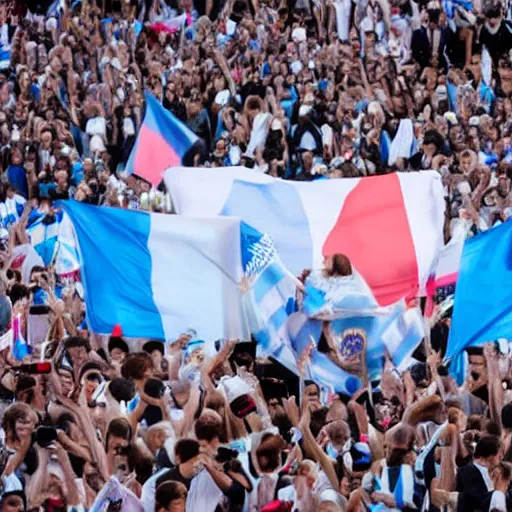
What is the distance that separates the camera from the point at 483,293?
654 inches

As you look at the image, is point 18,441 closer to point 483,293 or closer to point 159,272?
point 159,272

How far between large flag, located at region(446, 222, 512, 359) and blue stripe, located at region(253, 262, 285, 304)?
1465mm

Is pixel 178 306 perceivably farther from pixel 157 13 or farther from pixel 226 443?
pixel 157 13

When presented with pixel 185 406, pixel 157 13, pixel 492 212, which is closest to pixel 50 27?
pixel 157 13

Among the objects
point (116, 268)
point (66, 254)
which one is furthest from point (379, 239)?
point (66, 254)

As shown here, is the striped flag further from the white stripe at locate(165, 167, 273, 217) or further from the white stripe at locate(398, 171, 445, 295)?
the white stripe at locate(398, 171, 445, 295)

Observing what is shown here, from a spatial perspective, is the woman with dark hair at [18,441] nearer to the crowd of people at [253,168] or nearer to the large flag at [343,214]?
the crowd of people at [253,168]

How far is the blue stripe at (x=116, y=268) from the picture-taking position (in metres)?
17.2

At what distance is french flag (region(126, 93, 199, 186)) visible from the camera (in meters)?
22.0

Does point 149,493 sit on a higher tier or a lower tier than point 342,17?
lower

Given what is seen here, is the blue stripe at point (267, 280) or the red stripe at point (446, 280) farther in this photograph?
the red stripe at point (446, 280)

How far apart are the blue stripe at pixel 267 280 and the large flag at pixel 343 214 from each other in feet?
1.55

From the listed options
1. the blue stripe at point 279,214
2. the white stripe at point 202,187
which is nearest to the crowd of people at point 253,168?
the white stripe at point 202,187

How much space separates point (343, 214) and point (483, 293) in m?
2.34
